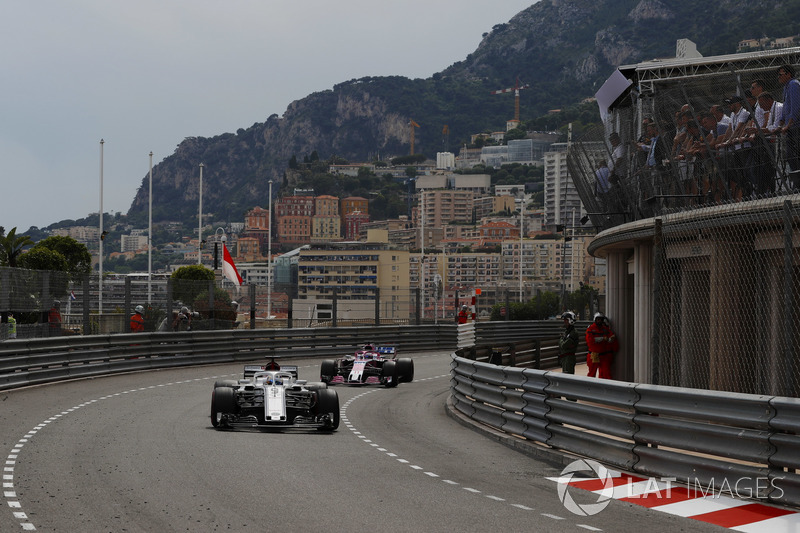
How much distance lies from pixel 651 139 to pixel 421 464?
6.20 metres

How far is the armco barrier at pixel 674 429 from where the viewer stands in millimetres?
8727

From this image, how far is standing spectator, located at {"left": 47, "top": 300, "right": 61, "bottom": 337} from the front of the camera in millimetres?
22562

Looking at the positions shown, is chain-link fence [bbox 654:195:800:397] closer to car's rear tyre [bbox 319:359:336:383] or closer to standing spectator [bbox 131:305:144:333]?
car's rear tyre [bbox 319:359:336:383]

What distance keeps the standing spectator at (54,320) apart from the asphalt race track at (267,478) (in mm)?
5782

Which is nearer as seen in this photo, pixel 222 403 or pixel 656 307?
pixel 656 307

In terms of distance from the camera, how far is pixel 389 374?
73.8 ft

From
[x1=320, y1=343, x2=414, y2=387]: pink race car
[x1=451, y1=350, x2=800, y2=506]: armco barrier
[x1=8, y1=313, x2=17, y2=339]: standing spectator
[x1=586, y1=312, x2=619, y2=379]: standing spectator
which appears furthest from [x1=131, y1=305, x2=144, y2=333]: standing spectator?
[x1=451, y1=350, x2=800, y2=506]: armco barrier

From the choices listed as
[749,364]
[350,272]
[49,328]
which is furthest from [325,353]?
[350,272]

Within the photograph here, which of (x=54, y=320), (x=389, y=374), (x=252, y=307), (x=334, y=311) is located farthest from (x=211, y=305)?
(x=389, y=374)

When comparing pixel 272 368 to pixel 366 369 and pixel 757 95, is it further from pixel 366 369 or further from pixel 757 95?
pixel 757 95

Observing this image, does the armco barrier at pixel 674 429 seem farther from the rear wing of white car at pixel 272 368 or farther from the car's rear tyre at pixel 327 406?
the rear wing of white car at pixel 272 368

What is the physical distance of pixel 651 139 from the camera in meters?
14.9

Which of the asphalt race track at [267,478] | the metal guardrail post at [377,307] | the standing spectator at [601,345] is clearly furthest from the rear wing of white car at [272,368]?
the metal guardrail post at [377,307]

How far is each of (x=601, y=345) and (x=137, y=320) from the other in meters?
12.1
